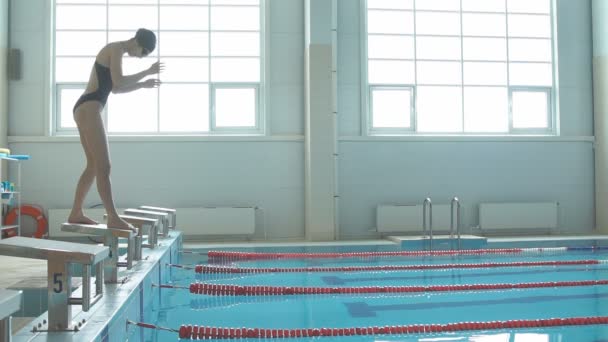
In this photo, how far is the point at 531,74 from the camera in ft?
35.2

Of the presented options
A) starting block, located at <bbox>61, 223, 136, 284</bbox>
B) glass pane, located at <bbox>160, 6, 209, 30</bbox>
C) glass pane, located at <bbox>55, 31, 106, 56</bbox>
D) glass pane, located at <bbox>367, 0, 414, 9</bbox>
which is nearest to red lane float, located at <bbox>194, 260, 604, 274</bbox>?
starting block, located at <bbox>61, 223, 136, 284</bbox>

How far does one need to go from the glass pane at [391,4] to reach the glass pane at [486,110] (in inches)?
72.9

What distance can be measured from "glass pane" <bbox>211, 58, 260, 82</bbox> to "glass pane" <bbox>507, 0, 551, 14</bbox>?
491 centimetres

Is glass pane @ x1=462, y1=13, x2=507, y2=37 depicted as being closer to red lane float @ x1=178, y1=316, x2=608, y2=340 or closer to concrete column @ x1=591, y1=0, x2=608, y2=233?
concrete column @ x1=591, y1=0, x2=608, y2=233

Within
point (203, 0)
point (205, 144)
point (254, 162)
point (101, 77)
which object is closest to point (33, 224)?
point (205, 144)

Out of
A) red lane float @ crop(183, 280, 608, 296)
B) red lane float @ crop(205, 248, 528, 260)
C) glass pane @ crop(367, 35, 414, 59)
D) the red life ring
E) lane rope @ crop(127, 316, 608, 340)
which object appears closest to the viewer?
lane rope @ crop(127, 316, 608, 340)

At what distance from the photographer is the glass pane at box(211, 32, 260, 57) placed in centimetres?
998

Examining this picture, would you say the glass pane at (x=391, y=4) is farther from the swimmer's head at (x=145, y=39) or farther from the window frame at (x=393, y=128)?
the swimmer's head at (x=145, y=39)

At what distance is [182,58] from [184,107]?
2.80ft

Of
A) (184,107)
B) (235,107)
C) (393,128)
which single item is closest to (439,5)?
(393,128)

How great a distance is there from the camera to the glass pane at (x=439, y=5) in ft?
34.4

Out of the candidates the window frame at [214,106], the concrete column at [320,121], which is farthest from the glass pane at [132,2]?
the concrete column at [320,121]

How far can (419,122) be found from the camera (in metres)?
10.4

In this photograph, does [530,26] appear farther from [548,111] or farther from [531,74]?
[548,111]
